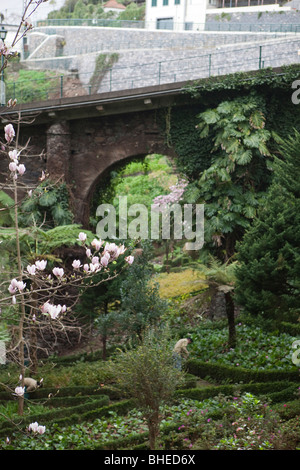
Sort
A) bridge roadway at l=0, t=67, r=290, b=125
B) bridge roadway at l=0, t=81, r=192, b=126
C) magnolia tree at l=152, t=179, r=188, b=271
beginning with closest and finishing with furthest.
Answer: bridge roadway at l=0, t=67, r=290, b=125 < bridge roadway at l=0, t=81, r=192, b=126 < magnolia tree at l=152, t=179, r=188, b=271

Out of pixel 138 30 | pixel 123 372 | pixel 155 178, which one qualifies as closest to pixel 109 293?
pixel 123 372

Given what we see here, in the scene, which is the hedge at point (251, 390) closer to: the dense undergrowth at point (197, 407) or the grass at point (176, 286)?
the dense undergrowth at point (197, 407)

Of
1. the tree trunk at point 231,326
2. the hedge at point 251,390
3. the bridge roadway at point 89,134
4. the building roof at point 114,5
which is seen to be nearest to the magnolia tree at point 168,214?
the bridge roadway at point 89,134

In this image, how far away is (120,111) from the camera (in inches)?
690

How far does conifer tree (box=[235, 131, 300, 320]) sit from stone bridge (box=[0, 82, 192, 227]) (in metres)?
5.28

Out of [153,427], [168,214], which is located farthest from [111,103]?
[153,427]

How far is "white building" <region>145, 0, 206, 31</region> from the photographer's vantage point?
40209mm

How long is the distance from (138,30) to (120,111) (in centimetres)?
2530

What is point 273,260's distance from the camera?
40.2ft

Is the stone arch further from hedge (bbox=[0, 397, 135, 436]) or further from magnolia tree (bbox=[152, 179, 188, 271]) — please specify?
hedge (bbox=[0, 397, 135, 436])

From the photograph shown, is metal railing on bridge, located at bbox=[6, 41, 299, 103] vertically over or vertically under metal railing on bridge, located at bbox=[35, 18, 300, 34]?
under

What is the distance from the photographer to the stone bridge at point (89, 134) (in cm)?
1730

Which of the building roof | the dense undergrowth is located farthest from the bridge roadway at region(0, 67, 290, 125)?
the building roof
